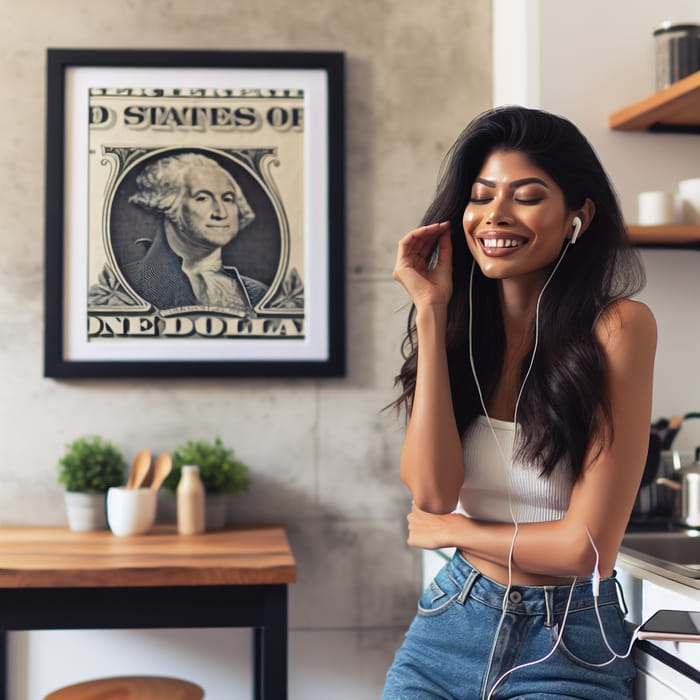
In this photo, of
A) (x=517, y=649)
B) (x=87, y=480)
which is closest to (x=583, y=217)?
(x=517, y=649)

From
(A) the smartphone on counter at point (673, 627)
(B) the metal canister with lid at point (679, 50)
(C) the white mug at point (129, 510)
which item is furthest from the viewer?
(C) the white mug at point (129, 510)

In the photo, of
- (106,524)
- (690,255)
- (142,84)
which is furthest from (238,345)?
(690,255)

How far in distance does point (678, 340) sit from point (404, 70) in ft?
3.39

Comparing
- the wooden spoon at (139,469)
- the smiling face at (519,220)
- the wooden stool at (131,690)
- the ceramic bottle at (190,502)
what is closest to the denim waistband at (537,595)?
the smiling face at (519,220)

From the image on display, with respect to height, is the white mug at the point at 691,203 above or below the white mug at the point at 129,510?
above

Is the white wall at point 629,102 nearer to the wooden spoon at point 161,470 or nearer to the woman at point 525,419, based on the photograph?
the woman at point 525,419

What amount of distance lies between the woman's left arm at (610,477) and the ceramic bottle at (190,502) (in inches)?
40.8

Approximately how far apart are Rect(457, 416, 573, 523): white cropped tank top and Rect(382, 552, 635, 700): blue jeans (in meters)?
0.11

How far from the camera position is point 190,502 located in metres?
2.15

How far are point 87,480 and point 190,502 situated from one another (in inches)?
11.0

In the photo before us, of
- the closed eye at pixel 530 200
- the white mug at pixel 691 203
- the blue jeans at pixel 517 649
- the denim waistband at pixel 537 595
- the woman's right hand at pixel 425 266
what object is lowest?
the blue jeans at pixel 517 649

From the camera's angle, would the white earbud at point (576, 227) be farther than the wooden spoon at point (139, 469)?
No

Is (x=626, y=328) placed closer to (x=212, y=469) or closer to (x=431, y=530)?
(x=431, y=530)

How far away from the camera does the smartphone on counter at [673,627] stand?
3.59ft
